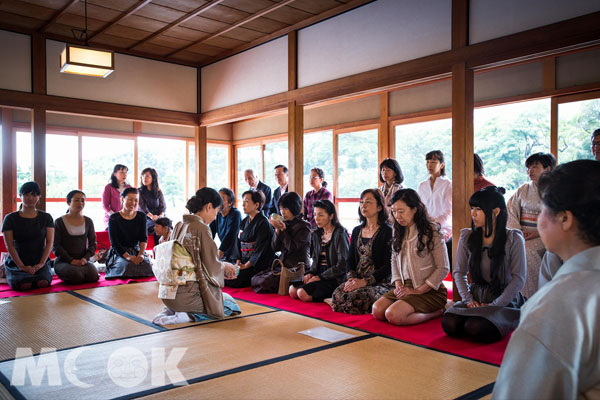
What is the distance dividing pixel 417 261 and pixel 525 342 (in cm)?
270

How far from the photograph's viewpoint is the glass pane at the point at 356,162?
7574 mm

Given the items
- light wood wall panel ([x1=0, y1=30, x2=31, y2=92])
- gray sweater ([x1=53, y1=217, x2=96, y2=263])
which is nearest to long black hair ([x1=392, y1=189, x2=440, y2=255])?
gray sweater ([x1=53, y1=217, x2=96, y2=263])

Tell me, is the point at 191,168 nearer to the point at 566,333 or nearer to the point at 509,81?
the point at 509,81

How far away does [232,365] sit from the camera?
8.27ft

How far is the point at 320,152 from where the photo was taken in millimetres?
8531

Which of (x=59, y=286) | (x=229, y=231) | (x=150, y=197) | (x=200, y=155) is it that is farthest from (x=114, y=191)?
(x=229, y=231)

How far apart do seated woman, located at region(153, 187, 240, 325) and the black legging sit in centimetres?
161

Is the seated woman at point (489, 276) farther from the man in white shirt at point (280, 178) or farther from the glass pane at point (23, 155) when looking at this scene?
the glass pane at point (23, 155)

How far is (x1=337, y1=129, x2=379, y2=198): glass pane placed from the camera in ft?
24.8

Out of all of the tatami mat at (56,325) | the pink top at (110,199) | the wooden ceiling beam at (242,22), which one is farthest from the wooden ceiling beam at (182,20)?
the tatami mat at (56,325)

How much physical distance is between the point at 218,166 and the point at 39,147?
4.45 metres

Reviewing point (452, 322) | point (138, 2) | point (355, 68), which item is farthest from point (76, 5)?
point (452, 322)

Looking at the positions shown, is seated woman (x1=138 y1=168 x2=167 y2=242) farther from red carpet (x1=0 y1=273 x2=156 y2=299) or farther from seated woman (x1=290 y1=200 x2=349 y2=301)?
seated woman (x1=290 y1=200 x2=349 y2=301)

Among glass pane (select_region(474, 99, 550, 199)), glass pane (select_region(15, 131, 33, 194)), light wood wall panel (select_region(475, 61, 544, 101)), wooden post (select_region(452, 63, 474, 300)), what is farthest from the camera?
glass pane (select_region(15, 131, 33, 194))
